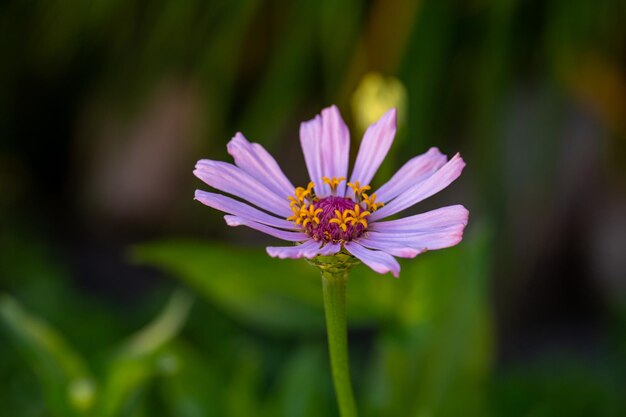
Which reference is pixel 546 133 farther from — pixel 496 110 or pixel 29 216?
pixel 29 216

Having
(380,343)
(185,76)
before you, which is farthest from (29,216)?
(380,343)

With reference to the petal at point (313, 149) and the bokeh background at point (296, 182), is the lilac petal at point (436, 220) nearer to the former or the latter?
the petal at point (313, 149)

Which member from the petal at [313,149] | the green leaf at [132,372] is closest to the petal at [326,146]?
the petal at [313,149]

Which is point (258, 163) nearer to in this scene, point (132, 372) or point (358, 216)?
point (358, 216)

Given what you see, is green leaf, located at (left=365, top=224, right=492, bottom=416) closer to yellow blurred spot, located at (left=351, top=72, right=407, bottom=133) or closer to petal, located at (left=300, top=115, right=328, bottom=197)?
yellow blurred spot, located at (left=351, top=72, right=407, bottom=133)

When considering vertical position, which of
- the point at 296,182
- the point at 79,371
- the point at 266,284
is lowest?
the point at 79,371

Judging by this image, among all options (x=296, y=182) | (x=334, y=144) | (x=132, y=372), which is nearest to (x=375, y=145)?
(x=334, y=144)
